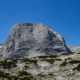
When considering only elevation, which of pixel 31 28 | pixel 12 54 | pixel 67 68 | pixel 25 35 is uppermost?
pixel 31 28

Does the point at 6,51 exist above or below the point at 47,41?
below

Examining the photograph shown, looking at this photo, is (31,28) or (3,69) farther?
(31,28)

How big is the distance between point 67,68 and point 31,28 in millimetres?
140241

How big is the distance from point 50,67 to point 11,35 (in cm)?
13001

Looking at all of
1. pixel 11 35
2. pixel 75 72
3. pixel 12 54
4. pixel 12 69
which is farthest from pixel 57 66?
pixel 11 35

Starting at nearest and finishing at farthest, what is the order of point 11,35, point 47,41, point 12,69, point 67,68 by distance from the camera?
point 67,68, point 12,69, point 47,41, point 11,35

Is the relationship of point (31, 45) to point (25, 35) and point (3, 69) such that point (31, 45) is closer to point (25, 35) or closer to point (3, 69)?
point (25, 35)

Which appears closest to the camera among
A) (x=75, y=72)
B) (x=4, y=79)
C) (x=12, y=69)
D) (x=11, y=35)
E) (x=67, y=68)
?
(x=4, y=79)

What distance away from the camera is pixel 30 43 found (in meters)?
168

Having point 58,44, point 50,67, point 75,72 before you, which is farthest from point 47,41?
point 75,72

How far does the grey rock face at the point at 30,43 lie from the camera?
157375 mm

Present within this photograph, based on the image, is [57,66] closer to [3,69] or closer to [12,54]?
[3,69]

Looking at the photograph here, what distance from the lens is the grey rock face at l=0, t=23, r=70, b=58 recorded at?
157 meters

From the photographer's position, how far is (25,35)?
176 metres
